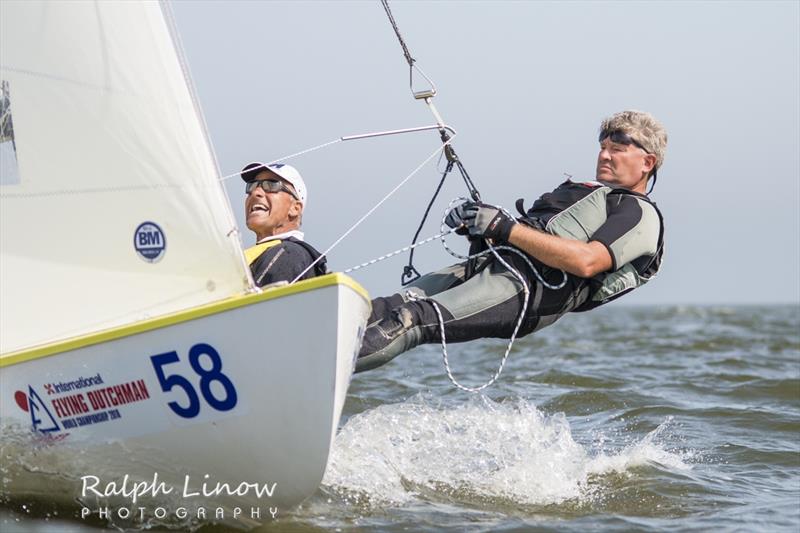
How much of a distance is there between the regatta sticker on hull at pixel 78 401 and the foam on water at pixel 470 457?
1.32m

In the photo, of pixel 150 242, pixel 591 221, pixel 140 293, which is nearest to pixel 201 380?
pixel 140 293

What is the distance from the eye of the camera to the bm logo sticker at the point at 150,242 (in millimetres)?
4176

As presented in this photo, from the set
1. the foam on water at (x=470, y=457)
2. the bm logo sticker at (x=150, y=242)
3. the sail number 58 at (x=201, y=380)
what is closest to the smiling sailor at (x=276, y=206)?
the bm logo sticker at (x=150, y=242)

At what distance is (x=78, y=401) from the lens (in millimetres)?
4117

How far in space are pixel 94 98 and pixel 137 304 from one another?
32.8 inches

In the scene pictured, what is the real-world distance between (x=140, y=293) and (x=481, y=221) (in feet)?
5.11

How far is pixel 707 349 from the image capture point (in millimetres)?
14992

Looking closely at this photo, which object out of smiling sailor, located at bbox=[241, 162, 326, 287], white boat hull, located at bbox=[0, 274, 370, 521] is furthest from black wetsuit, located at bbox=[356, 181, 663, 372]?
white boat hull, located at bbox=[0, 274, 370, 521]

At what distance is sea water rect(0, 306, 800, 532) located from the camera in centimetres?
455

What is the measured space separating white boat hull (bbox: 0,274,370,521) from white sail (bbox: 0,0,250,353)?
242mm

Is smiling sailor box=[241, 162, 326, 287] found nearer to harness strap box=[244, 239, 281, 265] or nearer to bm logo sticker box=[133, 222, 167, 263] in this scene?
harness strap box=[244, 239, 281, 265]

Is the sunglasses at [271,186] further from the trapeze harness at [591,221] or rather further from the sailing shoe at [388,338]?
the trapeze harness at [591,221]

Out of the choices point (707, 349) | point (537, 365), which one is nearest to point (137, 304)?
point (537, 365)

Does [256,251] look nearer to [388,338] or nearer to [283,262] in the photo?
[283,262]
